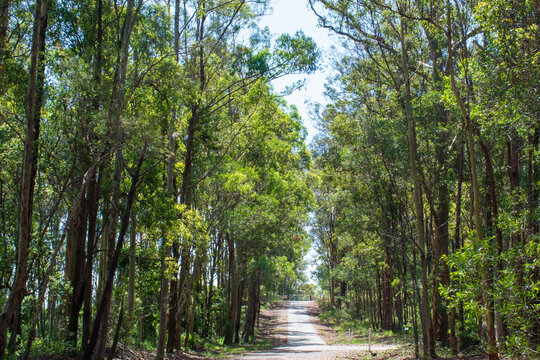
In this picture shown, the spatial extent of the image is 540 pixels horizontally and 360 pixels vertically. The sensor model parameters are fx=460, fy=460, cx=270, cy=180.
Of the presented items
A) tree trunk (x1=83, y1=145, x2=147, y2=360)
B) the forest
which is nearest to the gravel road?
the forest

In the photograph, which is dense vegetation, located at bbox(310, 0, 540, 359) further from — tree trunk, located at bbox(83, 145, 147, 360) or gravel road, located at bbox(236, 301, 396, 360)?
tree trunk, located at bbox(83, 145, 147, 360)

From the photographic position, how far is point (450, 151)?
14234 millimetres

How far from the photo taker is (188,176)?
15484 millimetres

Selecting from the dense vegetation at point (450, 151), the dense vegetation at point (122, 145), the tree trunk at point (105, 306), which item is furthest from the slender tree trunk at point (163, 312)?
the dense vegetation at point (450, 151)

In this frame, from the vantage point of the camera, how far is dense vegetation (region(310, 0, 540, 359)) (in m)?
7.99

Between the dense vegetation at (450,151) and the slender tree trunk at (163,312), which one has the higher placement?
the dense vegetation at (450,151)

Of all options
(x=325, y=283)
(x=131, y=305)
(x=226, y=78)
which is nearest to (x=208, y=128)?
(x=226, y=78)

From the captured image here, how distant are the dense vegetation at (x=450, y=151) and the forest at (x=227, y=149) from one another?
7cm

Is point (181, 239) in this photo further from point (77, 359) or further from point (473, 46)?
→ point (473, 46)

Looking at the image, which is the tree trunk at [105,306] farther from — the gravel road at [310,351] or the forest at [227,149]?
the gravel road at [310,351]

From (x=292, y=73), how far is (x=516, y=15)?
7.35 meters

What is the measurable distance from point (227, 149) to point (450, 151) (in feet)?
24.8

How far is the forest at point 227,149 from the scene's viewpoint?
28.7 ft

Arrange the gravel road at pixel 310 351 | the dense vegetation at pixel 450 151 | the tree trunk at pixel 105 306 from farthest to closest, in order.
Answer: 1. the gravel road at pixel 310 351
2. the tree trunk at pixel 105 306
3. the dense vegetation at pixel 450 151
